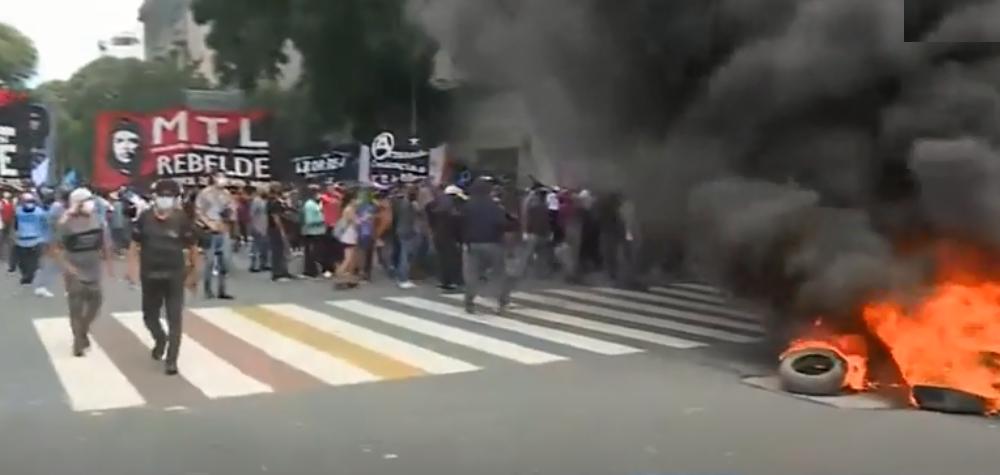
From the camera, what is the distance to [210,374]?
33.1 feet

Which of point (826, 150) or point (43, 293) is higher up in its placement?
point (826, 150)

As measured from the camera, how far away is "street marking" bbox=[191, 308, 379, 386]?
9.93 meters

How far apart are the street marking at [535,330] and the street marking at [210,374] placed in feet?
9.60

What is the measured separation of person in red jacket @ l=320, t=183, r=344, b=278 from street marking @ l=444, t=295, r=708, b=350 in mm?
4456

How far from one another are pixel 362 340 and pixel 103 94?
50279 millimetres

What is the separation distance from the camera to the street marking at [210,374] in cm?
934

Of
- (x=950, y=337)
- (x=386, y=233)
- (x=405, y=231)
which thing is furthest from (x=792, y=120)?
(x=386, y=233)

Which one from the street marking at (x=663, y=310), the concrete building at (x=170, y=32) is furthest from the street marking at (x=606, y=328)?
the concrete building at (x=170, y=32)

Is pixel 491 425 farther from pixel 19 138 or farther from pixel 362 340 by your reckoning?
pixel 19 138

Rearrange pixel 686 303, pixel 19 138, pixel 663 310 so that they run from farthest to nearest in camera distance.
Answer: pixel 19 138 → pixel 686 303 → pixel 663 310

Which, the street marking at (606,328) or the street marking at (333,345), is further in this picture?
the street marking at (606,328)

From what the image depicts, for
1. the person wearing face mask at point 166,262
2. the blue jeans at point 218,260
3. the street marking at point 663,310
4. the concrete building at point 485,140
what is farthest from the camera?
the concrete building at point 485,140

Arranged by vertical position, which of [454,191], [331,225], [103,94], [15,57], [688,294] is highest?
[15,57]

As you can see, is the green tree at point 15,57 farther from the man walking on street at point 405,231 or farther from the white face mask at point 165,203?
the white face mask at point 165,203
